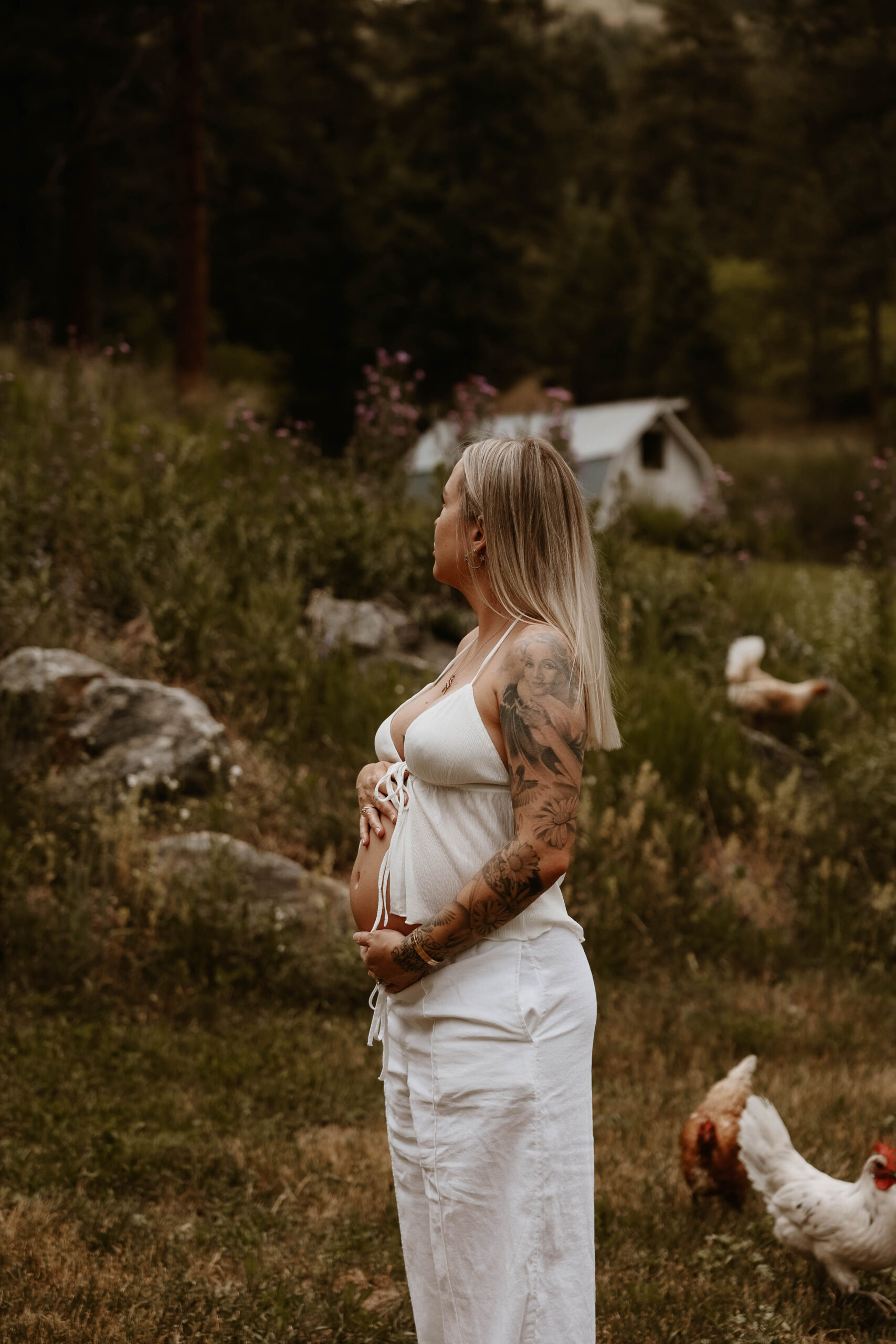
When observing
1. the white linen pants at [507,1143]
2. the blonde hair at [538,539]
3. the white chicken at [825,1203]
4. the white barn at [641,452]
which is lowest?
the white chicken at [825,1203]

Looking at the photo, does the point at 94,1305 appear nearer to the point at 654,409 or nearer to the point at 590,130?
the point at 654,409

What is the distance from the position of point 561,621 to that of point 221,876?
3.57 metres

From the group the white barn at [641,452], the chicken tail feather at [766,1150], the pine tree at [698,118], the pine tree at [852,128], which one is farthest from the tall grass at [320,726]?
the pine tree at [698,118]

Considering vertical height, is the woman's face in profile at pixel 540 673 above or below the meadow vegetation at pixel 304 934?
above

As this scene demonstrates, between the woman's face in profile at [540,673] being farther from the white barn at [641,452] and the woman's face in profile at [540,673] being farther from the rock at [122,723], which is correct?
the white barn at [641,452]

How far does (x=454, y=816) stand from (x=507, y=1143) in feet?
2.04

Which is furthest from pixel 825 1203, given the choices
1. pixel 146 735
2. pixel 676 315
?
pixel 676 315

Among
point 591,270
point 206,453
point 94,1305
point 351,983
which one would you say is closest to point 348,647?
point 351,983

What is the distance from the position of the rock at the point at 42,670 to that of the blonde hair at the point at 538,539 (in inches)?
170

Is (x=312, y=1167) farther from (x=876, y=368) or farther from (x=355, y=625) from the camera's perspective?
(x=876, y=368)

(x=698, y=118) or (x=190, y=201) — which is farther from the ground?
(x=698, y=118)

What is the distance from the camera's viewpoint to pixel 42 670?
618cm

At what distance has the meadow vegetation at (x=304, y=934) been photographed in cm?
359

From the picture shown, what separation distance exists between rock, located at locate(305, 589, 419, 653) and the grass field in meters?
2.98
